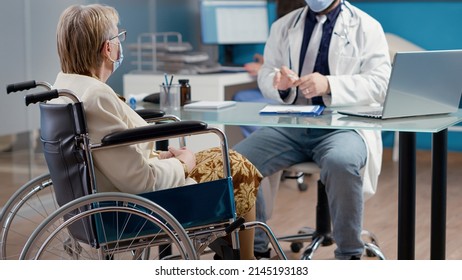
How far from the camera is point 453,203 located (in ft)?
15.2

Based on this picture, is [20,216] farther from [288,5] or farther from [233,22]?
[233,22]

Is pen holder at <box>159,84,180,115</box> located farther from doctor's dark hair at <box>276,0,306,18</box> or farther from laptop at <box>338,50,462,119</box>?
doctor's dark hair at <box>276,0,306,18</box>

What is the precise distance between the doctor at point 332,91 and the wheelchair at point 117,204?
2.39 ft

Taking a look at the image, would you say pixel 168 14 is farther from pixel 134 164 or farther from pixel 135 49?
pixel 134 164

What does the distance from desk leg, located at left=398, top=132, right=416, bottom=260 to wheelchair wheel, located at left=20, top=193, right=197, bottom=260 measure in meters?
0.83

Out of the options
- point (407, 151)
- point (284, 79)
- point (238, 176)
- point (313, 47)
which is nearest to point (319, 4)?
point (313, 47)

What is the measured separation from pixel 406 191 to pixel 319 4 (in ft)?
2.84

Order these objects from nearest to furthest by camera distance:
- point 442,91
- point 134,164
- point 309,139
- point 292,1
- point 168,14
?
point 134,164, point 442,91, point 309,139, point 292,1, point 168,14

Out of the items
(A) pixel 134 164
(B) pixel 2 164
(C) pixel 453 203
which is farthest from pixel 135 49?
(A) pixel 134 164

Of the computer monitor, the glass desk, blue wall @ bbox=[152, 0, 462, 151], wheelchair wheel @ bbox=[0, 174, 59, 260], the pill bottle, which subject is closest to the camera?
wheelchair wheel @ bbox=[0, 174, 59, 260]

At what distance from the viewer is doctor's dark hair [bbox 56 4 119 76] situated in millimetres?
2396

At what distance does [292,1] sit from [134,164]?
2241 millimetres

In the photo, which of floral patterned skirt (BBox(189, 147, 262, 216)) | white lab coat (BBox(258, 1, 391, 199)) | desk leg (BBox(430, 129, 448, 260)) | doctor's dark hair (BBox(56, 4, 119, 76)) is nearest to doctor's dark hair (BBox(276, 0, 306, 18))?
white lab coat (BBox(258, 1, 391, 199))

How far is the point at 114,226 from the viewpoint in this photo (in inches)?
90.6
